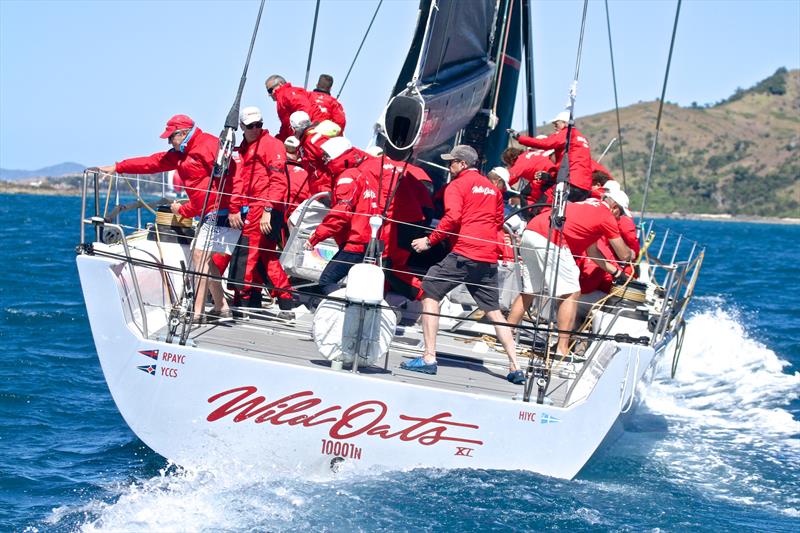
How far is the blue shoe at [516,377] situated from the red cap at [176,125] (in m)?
2.66

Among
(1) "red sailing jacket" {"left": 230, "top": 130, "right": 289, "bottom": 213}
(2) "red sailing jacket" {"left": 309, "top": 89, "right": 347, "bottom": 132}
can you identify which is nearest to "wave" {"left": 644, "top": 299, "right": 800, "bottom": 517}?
(1) "red sailing jacket" {"left": 230, "top": 130, "right": 289, "bottom": 213}

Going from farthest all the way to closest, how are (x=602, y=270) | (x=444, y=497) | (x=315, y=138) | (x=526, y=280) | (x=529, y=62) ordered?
1. (x=529, y=62)
2. (x=602, y=270)
3. (x=315, y=138)
4. (x=526, y=280)
5. (x=444, y=497)

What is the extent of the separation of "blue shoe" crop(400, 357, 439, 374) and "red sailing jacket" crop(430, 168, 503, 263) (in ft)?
2.30

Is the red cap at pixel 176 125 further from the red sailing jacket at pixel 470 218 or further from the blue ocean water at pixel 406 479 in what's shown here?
the blue ocean water at pixel 406 479

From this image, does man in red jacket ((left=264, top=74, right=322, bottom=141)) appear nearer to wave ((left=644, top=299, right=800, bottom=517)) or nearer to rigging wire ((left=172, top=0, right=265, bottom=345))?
rigging wire ((left=172, top=0, right=265, bottom=345))

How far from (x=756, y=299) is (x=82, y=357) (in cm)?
1421

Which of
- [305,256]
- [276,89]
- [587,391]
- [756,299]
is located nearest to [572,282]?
[587,391]

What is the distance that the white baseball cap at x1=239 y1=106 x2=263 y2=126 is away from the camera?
7.04m

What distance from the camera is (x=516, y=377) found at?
250 inches

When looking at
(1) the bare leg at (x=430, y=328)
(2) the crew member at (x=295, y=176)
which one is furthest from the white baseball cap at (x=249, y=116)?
(1) the bare leg at (x=430, y=328)

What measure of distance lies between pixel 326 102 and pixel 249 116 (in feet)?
5.59

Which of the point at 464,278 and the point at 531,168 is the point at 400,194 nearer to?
the point at 464,278

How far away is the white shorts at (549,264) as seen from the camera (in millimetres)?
6781

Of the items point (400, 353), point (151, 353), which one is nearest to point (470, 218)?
point (400, 353)
